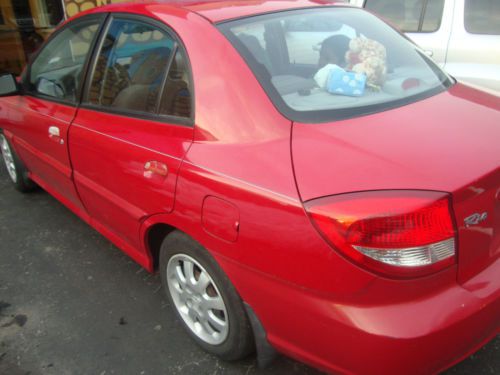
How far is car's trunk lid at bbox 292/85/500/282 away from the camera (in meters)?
1.53

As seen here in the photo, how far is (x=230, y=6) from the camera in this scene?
231 centimetres

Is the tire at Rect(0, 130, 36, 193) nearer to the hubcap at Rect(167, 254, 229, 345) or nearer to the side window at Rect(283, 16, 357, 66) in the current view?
the hubcap at Rect(167, 254, 229, 345)

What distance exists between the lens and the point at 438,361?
1574mm

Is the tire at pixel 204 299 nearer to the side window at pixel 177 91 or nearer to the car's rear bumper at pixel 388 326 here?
the car's rear bumper at pixel 388 326

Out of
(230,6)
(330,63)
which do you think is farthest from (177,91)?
(330,63)

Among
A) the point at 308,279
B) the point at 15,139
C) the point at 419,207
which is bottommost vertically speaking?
the point at 15,139

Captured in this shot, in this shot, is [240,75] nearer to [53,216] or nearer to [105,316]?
[105,316]

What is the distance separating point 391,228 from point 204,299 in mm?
1064

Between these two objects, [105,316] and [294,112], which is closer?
[294,112]

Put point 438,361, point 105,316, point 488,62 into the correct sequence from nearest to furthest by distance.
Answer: point 438,361 → point 105,316 → point 488,62

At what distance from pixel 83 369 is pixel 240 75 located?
1.63 metres

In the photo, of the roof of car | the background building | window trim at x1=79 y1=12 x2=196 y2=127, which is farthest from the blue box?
the background building

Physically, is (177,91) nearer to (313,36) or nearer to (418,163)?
(313,36)

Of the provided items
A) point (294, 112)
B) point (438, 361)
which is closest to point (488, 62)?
point (294, 112)
